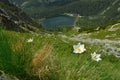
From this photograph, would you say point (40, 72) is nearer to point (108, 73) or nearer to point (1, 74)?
point (1, 74)

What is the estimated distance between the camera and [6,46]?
24.6 feet

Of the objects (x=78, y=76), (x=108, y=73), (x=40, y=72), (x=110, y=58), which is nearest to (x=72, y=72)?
(x=78, y=76)

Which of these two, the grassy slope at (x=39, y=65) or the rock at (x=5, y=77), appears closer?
the rock at (x=5, y=77)

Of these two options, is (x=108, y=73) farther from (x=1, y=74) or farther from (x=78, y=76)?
(x=1, y=74)

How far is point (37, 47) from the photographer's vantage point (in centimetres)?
826

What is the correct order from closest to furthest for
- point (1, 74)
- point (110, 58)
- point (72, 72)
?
point (1, 74)
point (72, 72)
point (110, 58)

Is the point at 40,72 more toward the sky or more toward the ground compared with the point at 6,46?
more toward the ground

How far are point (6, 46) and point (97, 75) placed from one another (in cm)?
205

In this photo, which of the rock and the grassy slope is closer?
the rock

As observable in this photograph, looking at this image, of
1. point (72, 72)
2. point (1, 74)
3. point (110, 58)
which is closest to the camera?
point (1, 74)

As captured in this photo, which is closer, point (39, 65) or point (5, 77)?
point (5, 77)

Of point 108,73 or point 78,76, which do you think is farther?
point 108,73

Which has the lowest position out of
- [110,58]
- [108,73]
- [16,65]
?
[110,58]

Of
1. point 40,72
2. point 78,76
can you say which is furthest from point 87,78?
point 40,72
